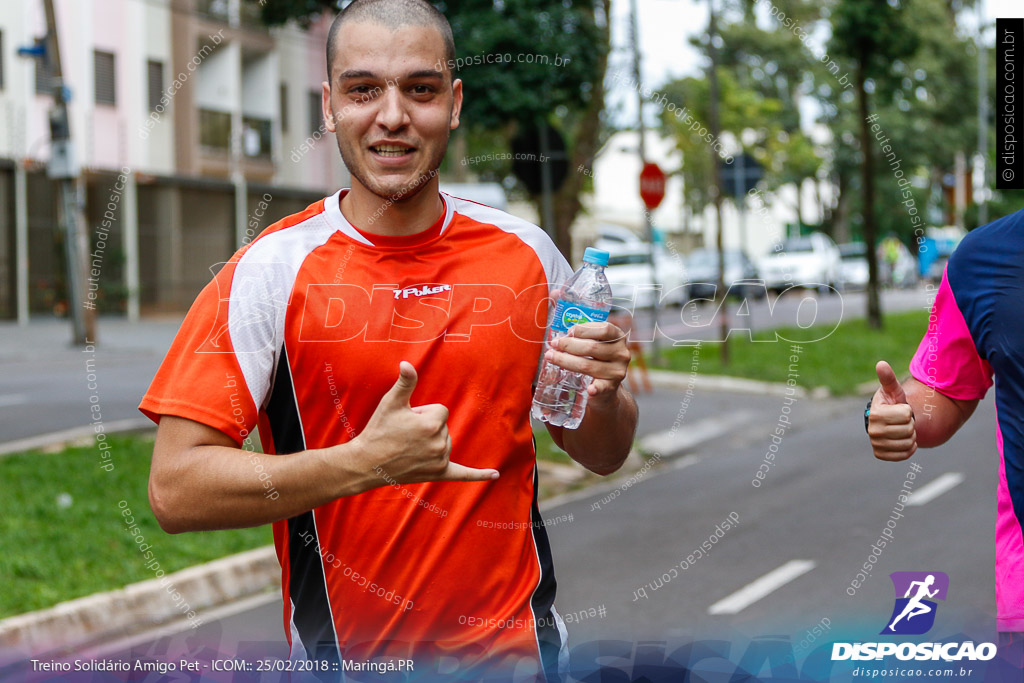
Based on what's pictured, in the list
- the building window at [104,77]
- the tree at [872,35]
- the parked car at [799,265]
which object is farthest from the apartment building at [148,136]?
the parked car at [799,265]

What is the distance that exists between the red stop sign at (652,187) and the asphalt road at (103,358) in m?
1.14

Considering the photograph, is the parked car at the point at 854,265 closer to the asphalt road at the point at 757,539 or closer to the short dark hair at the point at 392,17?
the asphalt road at the point at 757,539

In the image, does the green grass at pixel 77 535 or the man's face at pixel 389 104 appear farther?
the green grass at pixel 77 535

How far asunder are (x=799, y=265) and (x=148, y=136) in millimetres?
21373

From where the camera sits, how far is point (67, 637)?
4957 mm

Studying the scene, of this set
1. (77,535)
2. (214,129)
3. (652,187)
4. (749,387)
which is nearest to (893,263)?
(749,387)

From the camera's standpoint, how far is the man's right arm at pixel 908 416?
243cm

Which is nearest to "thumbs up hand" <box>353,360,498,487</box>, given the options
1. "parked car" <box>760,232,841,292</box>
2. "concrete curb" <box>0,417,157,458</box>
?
"parked car" <box>760,232,841,292</box>

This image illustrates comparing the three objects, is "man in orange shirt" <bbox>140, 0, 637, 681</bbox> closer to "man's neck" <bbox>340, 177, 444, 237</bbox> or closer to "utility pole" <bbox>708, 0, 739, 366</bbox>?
"man's neck" <bbox>340, 177, 444, 237</bbox>

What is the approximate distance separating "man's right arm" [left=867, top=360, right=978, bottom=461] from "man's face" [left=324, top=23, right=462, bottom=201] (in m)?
1.06

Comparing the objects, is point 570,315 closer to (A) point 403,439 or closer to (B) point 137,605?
(A) point 403,439

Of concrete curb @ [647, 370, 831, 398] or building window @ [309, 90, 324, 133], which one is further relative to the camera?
building window @ [309, 90, 324, 133]

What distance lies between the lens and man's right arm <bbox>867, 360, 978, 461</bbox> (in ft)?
7.98

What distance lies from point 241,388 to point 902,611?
1.37m
